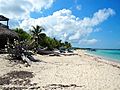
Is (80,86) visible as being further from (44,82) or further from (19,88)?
(19,88)

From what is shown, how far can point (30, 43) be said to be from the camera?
23969mm

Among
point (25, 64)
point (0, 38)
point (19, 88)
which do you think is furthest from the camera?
point (0, 38)

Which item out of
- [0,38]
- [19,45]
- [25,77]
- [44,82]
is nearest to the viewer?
[44,82]

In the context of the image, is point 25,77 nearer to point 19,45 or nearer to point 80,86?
point 80,86

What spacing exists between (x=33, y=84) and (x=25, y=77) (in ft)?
7.09

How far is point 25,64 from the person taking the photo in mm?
19938

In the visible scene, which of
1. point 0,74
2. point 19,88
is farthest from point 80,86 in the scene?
point 0,74

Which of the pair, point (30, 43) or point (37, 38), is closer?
point (30, 43)

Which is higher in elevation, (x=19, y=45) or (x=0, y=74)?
(x=19, y=45)

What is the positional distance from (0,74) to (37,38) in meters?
35.3

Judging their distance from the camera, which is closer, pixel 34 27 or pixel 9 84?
pixel 9 84

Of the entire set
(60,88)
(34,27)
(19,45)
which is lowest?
(60,88)

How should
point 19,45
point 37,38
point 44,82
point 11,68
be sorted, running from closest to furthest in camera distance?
point 44,82, point 11,68, point 19,45, point 37,38

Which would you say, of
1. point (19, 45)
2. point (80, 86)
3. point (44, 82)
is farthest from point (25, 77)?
point (19, 45)
